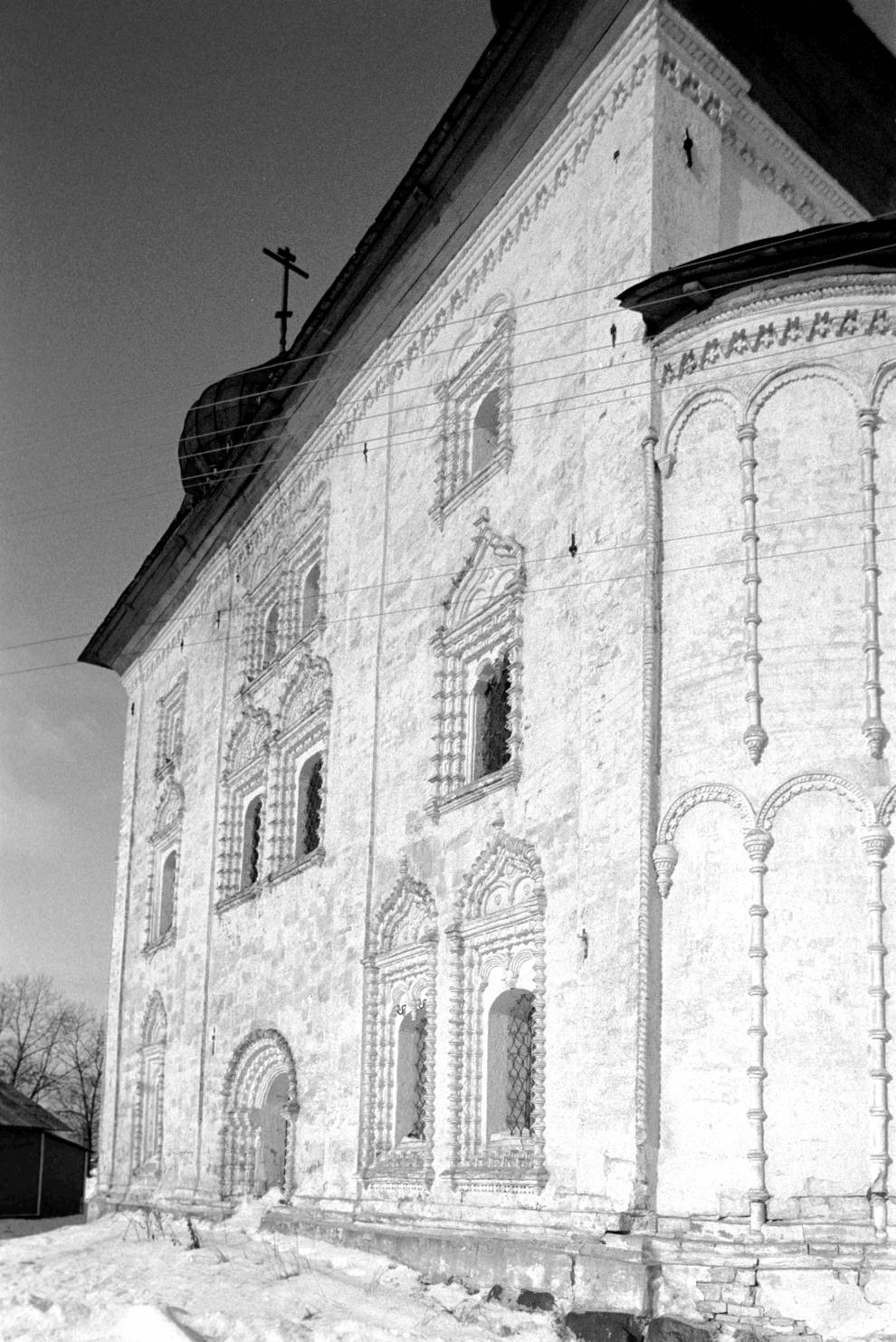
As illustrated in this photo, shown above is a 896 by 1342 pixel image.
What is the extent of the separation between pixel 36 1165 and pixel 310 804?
1378cm

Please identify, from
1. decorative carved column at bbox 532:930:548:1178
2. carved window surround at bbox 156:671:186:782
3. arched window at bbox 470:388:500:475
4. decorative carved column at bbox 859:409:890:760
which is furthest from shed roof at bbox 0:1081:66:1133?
decorative carved column at bbox 859:409:890:760

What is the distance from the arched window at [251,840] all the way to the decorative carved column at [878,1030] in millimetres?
9765

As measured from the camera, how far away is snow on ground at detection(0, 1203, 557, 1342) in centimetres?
932

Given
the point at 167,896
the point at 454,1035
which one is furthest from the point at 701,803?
the point at 167,896

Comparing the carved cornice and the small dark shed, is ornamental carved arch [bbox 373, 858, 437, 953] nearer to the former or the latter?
the carved cornice

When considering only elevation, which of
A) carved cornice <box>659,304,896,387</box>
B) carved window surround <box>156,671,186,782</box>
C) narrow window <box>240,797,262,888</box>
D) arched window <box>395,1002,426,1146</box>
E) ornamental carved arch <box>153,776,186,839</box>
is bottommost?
arched window <box>395,1002,426,1146</box>

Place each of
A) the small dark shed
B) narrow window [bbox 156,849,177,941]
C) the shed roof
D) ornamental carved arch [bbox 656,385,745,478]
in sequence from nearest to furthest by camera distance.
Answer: ornamental carved arch [bbox 656,385,745,478], narrow window [bbox 156,849,177,941], the small dark shed, the shed roof

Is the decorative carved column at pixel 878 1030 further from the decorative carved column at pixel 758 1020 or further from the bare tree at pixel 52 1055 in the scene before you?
the bare tree at pixel 52 1055

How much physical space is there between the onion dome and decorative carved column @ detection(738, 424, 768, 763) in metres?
10.2

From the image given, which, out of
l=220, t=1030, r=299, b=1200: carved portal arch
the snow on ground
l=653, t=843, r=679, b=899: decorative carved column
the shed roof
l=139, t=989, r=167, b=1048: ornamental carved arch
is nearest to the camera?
the snow on ground

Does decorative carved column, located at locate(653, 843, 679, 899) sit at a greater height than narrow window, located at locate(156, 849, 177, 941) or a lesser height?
lesser

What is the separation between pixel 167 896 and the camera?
21.7 metres

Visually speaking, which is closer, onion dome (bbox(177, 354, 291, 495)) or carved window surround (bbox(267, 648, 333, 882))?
carved window surround (bbox(267, 648, 333, 882))

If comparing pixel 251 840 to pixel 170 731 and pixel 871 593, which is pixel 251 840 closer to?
pixel 170 731
